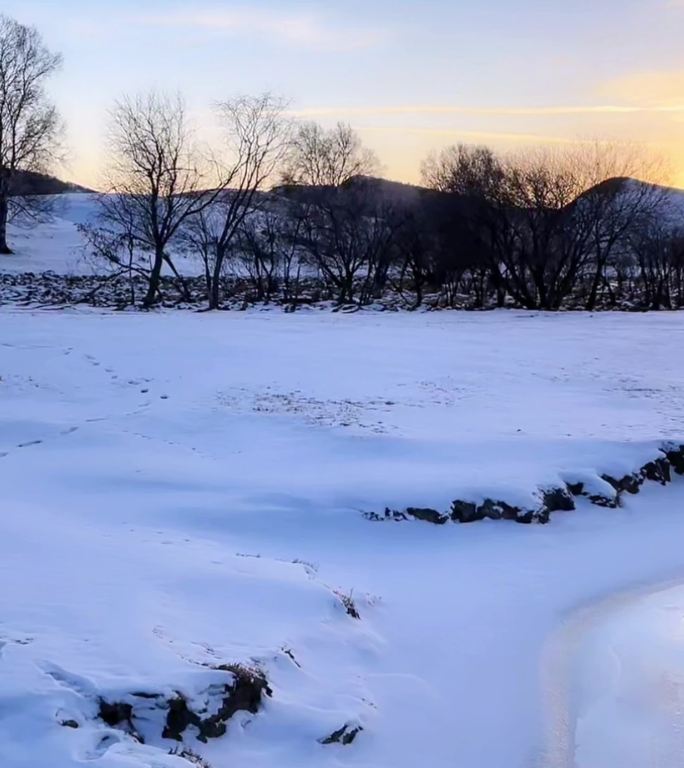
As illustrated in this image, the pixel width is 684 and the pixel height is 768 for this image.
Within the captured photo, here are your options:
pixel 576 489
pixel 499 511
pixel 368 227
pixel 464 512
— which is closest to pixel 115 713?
pixel 464 512

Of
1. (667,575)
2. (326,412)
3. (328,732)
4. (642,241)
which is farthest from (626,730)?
(642,241)

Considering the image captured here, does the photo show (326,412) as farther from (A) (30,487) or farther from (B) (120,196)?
(B) (120,196)

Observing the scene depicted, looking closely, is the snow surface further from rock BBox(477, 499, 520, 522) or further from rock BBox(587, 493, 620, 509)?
rock BBox(477, 499, 520, 522)

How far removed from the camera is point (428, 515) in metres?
10.2

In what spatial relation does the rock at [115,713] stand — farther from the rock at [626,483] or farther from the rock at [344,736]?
the rock at [626,483]

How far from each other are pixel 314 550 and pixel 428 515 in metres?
1.58

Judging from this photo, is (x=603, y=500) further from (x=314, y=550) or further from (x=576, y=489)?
(x=314, y=550)

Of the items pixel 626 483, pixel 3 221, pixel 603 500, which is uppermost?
pixel 3 221

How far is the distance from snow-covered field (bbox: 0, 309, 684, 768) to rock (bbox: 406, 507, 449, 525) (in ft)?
0.43

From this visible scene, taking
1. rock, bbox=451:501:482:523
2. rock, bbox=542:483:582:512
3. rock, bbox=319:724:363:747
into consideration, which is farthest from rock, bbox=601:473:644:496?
rock, bbox=319:724:363:747

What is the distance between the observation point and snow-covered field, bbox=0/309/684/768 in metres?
5.24

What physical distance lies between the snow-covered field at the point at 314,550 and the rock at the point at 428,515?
0.43 feet

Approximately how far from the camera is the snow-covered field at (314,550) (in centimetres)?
524

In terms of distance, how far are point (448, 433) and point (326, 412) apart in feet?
7.11
